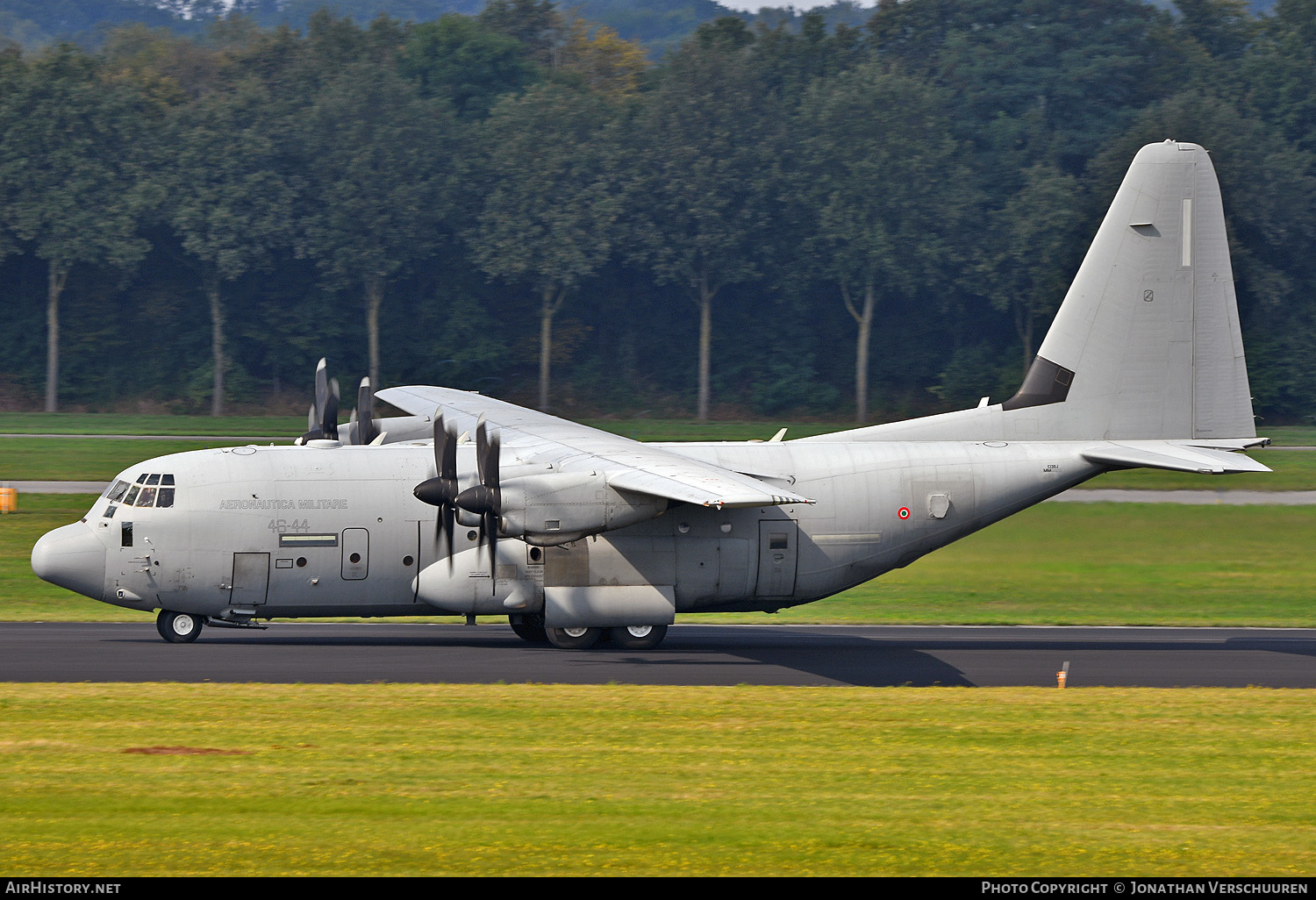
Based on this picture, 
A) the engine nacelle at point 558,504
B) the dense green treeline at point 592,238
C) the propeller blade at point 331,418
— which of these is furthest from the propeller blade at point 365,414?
the dense green treeline at point 592,238

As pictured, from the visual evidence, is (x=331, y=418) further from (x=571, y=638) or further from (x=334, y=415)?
(x=571, y=638)

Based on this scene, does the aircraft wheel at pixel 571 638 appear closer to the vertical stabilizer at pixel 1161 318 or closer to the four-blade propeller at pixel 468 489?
the four-blade propeller at pixel 468 489

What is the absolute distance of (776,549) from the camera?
81.0ft

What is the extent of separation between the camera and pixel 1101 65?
285 feet

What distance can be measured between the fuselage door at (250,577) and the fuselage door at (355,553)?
50.1 inches

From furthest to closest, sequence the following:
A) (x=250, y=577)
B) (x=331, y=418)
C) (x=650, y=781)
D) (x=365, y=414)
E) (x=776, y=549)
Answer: (x=365, y=414) < (x=331, y=418) < (x=776, y=549) < (x=250, y=577) < (x=650, y=781)

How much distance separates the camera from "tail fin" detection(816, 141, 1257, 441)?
26.0 m

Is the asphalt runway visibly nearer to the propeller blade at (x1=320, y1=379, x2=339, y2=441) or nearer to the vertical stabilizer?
the propeller blade at (x1=320, y1=379, x2=339, y2=441)

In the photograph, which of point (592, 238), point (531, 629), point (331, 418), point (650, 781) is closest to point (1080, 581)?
point (531, 629)

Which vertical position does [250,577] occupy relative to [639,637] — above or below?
above

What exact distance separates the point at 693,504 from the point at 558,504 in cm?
220

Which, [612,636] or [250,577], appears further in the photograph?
[612,636]

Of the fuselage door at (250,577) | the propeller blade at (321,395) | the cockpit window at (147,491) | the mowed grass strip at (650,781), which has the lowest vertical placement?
the mowed grass strip at (650,781)

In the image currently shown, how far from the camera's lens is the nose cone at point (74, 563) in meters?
23.6
